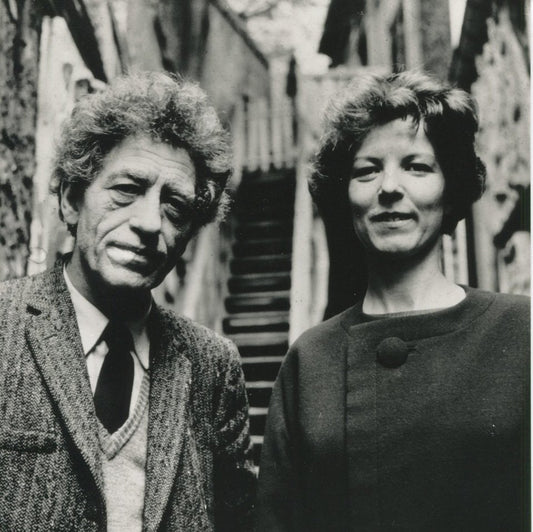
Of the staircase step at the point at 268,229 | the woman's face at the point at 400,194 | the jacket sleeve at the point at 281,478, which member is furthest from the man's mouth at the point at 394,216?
the staircase step at the point at 268,229

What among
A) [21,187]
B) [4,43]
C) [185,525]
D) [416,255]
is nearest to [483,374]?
[416,255]

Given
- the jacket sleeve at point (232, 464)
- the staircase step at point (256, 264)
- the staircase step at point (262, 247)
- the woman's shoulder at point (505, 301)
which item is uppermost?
the staircase step at point (262, 247)

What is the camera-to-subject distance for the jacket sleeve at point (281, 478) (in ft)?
5.07

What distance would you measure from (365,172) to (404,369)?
0.50m

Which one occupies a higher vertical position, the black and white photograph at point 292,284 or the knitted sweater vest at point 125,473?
the black and white photograph at point 292,284

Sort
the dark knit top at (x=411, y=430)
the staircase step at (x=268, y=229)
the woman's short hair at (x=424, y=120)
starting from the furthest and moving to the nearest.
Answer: the staircase step at (x=268, y=229) < the woman's short hair at (x=424, y=120) < the dark knit top at (x=411, y=430)

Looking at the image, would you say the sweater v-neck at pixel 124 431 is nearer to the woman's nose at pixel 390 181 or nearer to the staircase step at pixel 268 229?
the woman's nose at pixel 390 181

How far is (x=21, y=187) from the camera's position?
2113 millimetres

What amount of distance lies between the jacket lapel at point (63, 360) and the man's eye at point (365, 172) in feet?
2.66

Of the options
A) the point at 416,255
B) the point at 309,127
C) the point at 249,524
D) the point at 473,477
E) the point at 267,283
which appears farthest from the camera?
the point at 267,283

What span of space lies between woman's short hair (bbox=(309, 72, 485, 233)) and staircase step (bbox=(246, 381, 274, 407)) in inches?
40.5

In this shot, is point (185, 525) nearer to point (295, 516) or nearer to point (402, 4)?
point (295, 516)

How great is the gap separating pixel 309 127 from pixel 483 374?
1280 mm

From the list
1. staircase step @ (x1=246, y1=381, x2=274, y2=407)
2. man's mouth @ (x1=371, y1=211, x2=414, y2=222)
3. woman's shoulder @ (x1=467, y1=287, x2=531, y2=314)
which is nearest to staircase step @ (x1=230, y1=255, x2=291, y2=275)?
staircase step @ (x1=246, y1=381, x2=274, y2=407)
